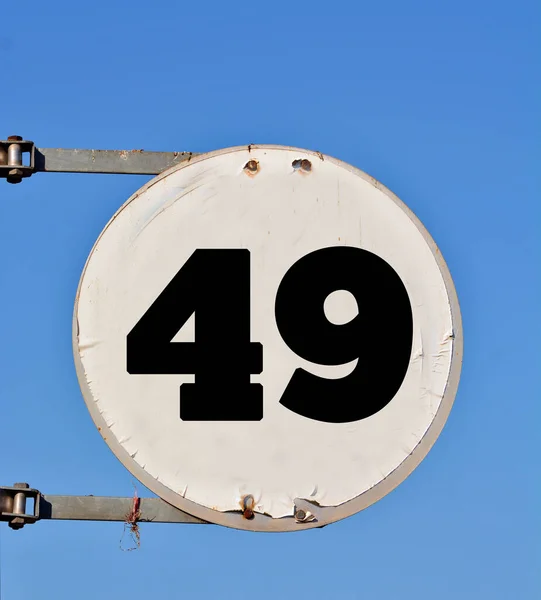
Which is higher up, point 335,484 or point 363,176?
point 363,176

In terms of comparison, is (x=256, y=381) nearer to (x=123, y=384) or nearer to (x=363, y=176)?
(x=123, y=384)

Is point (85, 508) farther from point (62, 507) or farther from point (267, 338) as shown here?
point (267, 338)

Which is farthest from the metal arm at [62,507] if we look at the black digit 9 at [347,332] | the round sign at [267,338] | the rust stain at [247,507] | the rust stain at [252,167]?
the rust stain at [252,167]

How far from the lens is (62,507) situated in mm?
6715

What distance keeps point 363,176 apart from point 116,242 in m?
1.22

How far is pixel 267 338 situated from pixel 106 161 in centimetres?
119

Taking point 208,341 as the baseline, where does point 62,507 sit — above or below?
below

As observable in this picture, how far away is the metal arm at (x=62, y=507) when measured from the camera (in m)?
6.68

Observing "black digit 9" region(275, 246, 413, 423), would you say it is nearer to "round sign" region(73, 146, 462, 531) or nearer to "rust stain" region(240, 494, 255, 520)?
"round sign" region(73, 146, 462, 531)

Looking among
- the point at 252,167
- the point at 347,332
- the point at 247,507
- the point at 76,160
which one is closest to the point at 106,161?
the point at 76,160

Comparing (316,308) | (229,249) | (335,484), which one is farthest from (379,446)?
(229,249)

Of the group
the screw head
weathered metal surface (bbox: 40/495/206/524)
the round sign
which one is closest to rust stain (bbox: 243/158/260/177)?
the round sign

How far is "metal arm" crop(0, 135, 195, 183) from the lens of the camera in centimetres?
700

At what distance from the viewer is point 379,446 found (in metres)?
6.70
